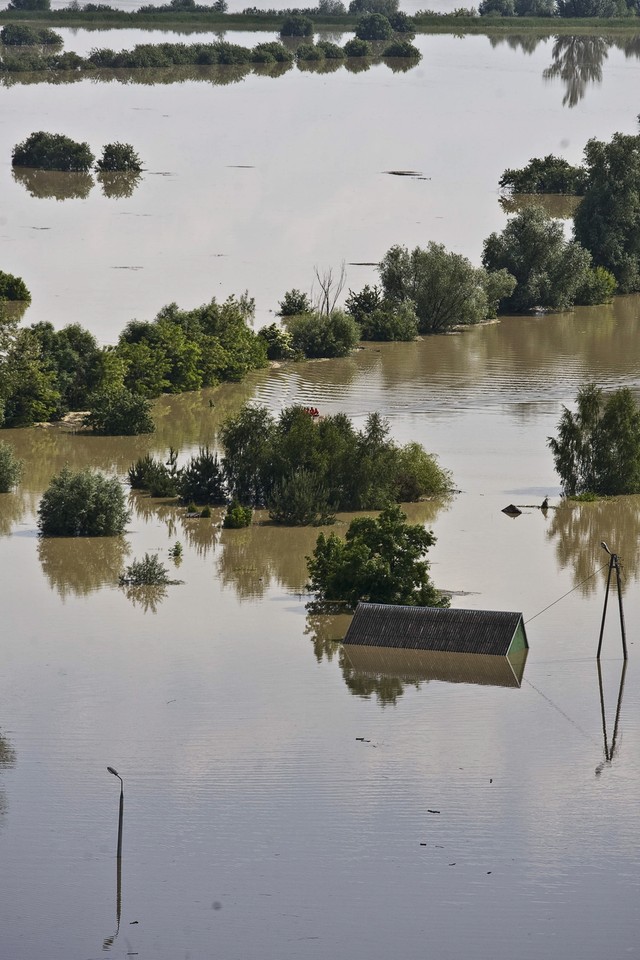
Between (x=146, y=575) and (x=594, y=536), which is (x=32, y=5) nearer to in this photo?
(x=594, y=536)

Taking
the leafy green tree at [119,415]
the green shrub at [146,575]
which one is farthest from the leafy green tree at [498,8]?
the green shrub at [146,575]

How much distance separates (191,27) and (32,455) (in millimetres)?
114365

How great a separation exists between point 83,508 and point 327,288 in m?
27.7

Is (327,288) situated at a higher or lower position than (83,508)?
higher

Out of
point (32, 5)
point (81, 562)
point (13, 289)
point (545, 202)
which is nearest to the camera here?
point (81, 562)

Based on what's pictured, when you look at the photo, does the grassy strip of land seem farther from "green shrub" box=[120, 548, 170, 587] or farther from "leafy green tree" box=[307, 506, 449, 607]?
"leafy green tree" box=[307, 506, 449, 607]

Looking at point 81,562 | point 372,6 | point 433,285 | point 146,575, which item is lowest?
point 146,575

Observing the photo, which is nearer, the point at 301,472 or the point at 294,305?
the point at 301,472

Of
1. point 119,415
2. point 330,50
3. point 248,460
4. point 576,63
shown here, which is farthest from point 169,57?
point 248,460

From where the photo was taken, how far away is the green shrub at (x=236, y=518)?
32.7 meters

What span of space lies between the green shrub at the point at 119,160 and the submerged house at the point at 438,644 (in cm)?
6173

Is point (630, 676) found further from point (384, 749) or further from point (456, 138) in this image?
point (456, 138)

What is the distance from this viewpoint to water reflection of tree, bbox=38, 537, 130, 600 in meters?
29.8

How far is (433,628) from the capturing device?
2633 cm
